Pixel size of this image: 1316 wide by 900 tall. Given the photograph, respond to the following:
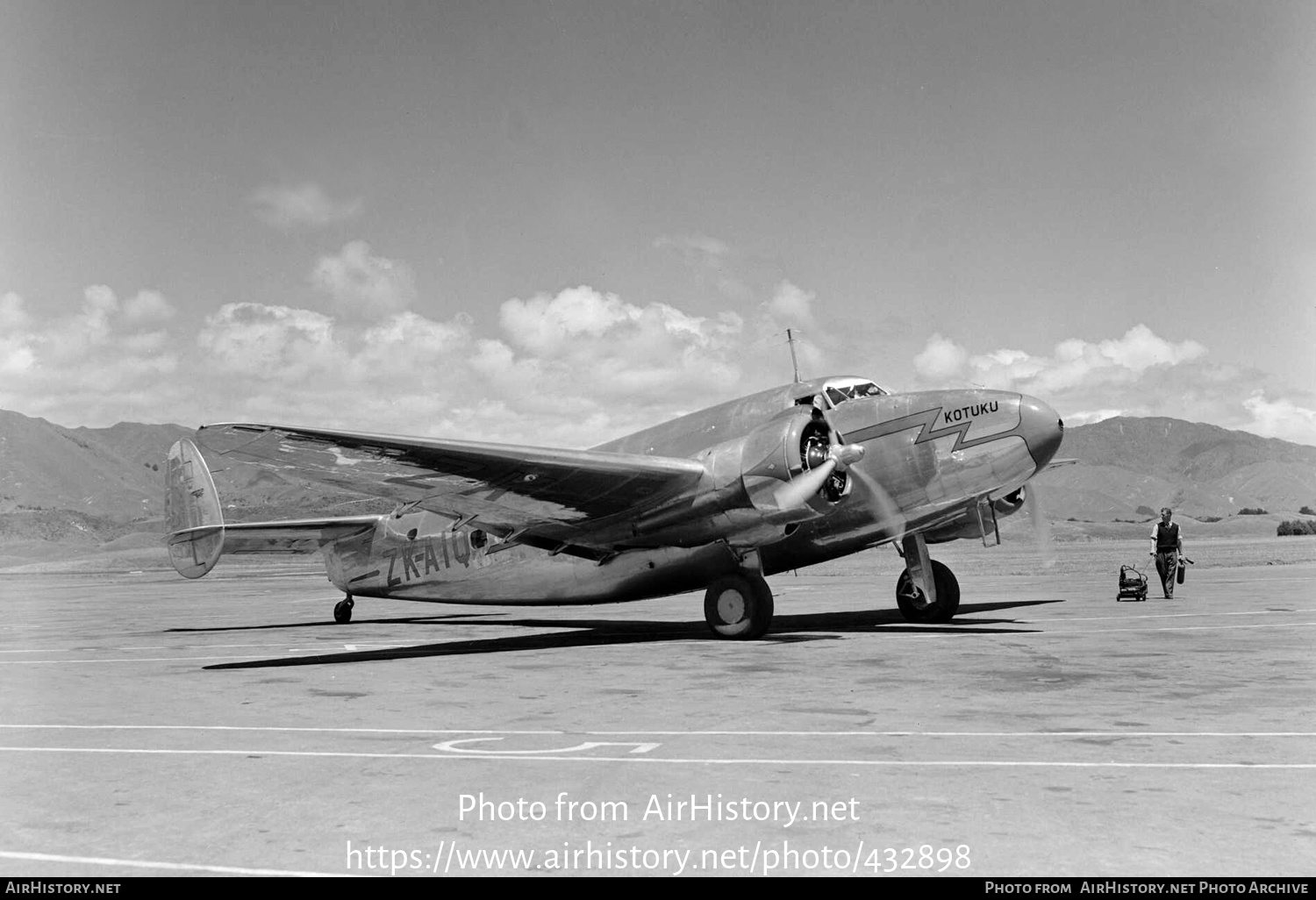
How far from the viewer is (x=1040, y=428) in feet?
56.6

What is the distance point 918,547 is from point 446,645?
348 inches

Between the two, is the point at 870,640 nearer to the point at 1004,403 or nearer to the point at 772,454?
the point at 772,454

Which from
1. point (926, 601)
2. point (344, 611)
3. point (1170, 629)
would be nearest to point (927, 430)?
point (926, 601)

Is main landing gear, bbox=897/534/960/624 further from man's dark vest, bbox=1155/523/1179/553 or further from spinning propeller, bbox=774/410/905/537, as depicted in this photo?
man's dark vest, bbox=1155/523/1179/553

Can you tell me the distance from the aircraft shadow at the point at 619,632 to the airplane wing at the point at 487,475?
179cm

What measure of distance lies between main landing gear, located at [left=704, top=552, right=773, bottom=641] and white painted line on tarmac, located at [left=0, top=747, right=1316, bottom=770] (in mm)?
9283

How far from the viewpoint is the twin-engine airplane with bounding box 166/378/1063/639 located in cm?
1527

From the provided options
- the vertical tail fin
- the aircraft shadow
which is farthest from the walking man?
the vertical tail fin

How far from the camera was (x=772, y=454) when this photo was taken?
1576cm

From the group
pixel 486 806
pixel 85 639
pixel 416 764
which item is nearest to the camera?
pixel 486 806

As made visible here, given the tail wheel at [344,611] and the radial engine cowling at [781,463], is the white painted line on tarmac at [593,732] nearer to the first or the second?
the radial engine cowling at [781,463]

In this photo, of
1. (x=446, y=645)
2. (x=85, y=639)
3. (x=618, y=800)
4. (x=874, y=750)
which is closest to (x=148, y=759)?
(x=618, y=800)

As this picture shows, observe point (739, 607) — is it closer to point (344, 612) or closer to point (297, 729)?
point (297, 729)

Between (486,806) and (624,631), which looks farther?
(624,631)
